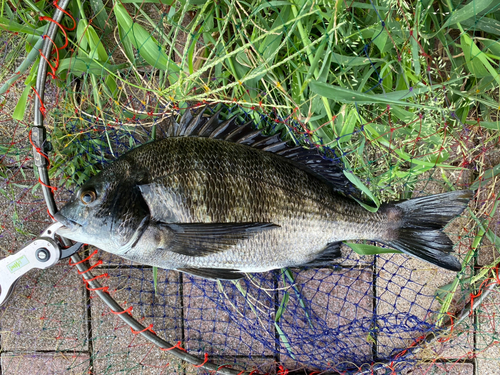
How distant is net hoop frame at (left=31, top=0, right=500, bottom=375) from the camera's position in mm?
1501

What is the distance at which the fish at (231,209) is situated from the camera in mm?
1408

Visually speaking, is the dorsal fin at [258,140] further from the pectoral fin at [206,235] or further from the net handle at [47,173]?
the net handle at [47,173]

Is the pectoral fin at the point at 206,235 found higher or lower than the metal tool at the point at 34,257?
higher

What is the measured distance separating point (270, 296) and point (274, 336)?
0.23 meters

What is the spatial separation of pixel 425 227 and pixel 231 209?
959mm

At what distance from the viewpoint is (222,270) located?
155 centimetres

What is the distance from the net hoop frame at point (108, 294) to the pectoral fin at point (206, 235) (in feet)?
1.88

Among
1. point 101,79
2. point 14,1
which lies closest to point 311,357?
point 101,79

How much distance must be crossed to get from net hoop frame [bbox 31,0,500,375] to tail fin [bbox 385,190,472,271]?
1.31 ft

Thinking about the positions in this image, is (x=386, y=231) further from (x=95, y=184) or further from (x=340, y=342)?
(x=95, y=184)

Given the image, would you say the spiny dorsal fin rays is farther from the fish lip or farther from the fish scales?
the fish lip

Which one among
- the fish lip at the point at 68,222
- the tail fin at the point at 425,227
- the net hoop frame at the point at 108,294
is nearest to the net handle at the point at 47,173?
the net hoop frame at the point at 108,294

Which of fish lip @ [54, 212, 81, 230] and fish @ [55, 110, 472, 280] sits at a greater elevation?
fish @ [55, 110, 472, 280]

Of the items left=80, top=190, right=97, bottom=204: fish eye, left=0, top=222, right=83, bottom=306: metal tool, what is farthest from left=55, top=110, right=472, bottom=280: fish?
left=0, top=222, right=83, bottom=306: metal tool
